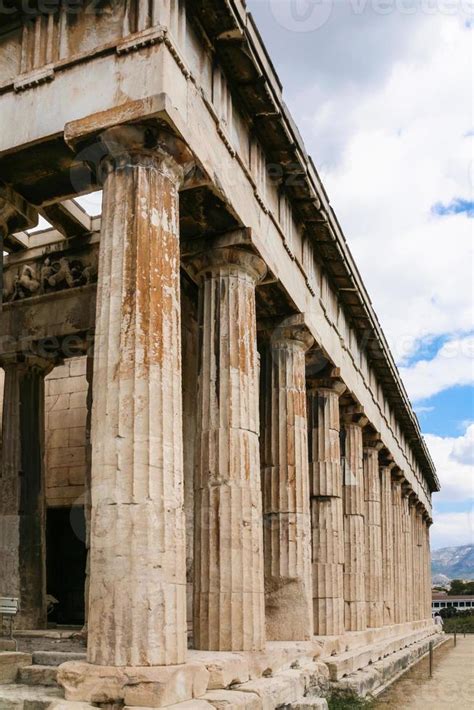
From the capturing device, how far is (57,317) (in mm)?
20406

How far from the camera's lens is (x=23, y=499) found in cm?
2000

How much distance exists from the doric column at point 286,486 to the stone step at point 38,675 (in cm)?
710

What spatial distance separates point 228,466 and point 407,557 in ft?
99.8

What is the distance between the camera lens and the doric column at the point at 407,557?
40844 mm

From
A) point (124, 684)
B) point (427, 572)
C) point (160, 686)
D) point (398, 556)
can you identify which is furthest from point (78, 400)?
point (427, 572)

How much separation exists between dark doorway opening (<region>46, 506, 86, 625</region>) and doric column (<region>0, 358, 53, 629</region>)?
352cm

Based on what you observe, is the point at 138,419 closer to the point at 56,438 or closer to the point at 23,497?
the point at 23,497

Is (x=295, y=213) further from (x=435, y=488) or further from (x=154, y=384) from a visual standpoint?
(x=435, y=488)

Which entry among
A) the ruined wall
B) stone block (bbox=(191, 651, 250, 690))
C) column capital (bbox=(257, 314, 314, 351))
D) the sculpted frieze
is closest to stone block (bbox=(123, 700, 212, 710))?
stone block (bbox=(191, 651, 250, 690))

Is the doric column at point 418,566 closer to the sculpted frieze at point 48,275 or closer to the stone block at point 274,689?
the sculpted frieze at point 48,275

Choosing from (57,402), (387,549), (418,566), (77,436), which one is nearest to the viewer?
(77,436)

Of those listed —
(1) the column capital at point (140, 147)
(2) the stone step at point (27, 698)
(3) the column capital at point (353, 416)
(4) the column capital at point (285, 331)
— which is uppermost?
(1) the column capital at point (140, 147)

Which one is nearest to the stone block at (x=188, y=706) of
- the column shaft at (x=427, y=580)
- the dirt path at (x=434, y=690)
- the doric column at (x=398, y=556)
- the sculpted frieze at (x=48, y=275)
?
the dirt path at (x=434, y=690)

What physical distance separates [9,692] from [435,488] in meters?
53.1
